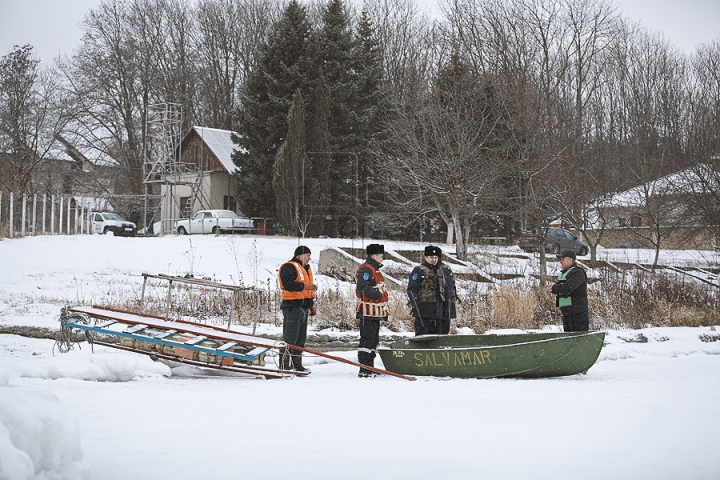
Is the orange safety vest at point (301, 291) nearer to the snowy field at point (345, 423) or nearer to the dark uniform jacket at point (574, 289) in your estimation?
the snowy field at point (345, 423)

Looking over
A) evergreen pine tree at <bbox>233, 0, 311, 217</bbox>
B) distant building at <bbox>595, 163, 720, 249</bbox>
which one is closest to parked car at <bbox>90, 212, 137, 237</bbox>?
evergreen pine tree at <bbox>233, 0, 311, 217</bbox>

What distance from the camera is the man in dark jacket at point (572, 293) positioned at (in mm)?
9391

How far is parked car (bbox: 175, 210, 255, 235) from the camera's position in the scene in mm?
33906

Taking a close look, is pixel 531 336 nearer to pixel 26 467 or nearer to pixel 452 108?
pixel 26 467

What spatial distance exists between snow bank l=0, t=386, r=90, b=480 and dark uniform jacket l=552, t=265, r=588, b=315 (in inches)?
278

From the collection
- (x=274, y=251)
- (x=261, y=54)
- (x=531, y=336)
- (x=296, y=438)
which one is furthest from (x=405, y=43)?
(x=296, y=438)

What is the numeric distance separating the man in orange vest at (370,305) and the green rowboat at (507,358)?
0.32m

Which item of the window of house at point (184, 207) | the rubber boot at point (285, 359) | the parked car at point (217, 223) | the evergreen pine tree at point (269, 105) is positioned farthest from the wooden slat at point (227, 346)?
the window of house at point (184, 207)

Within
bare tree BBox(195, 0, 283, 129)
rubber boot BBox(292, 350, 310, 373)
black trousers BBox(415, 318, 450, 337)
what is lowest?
rubber boot BBox(292, 350, 310, 373)

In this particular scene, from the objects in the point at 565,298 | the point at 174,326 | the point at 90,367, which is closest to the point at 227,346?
the point at 174,326

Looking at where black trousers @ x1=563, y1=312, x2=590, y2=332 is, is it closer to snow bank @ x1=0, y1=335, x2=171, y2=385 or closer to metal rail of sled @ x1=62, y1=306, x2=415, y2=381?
metal rail of sled @ x1=62, y1=306, x2=415, y2=381

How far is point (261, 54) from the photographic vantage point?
35.9m

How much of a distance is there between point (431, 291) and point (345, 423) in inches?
170

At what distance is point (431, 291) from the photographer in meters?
9.85
